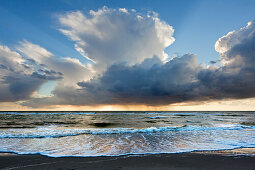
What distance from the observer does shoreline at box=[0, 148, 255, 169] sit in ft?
19.5

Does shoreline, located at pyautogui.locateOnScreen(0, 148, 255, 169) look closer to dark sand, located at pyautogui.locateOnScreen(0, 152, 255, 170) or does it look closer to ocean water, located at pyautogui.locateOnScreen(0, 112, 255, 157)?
dark sand, located at pyautogui.locateOnScreen(0, 152, 255, 170)

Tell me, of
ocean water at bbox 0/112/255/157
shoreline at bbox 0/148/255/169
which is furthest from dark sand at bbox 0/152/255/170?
ocean water at bbox 0/112/255/157

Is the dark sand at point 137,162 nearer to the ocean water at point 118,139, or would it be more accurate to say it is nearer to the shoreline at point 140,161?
the shoreline at point 140,161

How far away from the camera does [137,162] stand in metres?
6.43

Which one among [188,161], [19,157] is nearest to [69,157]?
[19,157]

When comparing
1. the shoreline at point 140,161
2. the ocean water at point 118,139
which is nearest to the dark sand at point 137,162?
the shoreline at point 140,161

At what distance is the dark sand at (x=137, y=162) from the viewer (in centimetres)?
593

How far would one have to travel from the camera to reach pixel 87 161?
6.54m

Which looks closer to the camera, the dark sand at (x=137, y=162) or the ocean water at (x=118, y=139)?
the dark sand at (x=137, y=162)

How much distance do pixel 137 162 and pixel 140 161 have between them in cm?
19

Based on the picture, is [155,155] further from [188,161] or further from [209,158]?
[209,158]

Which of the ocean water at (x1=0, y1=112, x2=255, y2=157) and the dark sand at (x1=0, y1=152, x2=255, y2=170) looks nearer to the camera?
the dark sand at (x1=0, y1=152, x2=255, y2=170)

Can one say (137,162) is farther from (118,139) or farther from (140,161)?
(118,139)

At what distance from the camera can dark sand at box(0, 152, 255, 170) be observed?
5.93 meters
